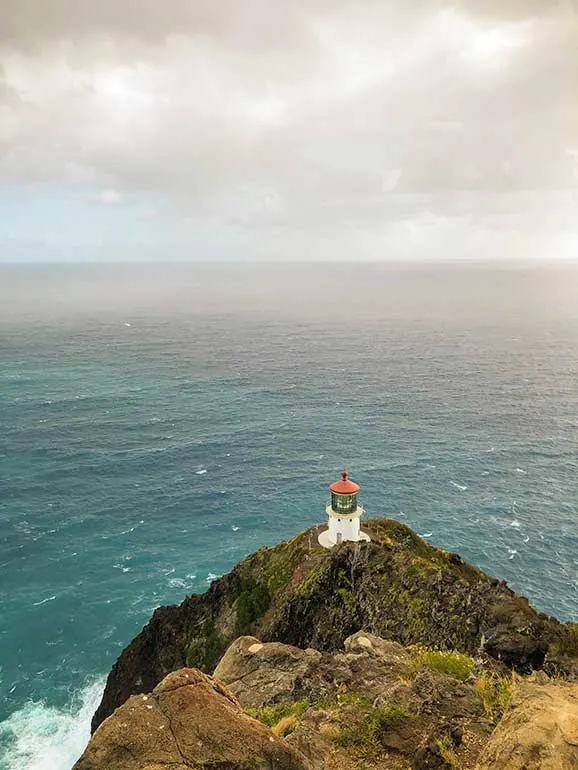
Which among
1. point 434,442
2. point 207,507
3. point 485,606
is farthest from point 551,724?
point 434,442

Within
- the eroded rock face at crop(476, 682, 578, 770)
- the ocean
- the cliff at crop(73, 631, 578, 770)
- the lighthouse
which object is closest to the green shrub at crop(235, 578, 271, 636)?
the lighthouse

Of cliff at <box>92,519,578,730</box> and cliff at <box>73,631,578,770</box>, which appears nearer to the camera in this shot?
cliff at <box>73,631,578,770</box>

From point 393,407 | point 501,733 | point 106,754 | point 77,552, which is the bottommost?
point 77,552

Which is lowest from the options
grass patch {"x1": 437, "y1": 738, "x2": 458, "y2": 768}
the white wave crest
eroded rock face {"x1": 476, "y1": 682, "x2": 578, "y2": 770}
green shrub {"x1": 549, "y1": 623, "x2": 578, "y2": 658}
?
the white wave crest

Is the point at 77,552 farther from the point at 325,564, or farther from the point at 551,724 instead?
the point at 551,724

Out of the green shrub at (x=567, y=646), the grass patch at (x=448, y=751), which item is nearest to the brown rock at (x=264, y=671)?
the grass patch at (x=448, y=751)

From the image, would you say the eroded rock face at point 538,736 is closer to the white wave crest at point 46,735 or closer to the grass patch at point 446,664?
the grass patch at point 446,664

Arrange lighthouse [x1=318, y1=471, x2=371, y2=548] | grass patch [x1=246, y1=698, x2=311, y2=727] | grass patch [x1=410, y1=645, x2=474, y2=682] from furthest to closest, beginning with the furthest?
lighthouse [x1=318, y1=471, x2=371, y2=548]
grass patch [x1=410, y1=645, x2=474, y2=682]
grass patch [x1=246, y1=698, x2=311, y2=727]

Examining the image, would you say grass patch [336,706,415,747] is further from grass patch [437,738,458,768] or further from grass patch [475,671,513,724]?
grass patch [475,671,513,724]
